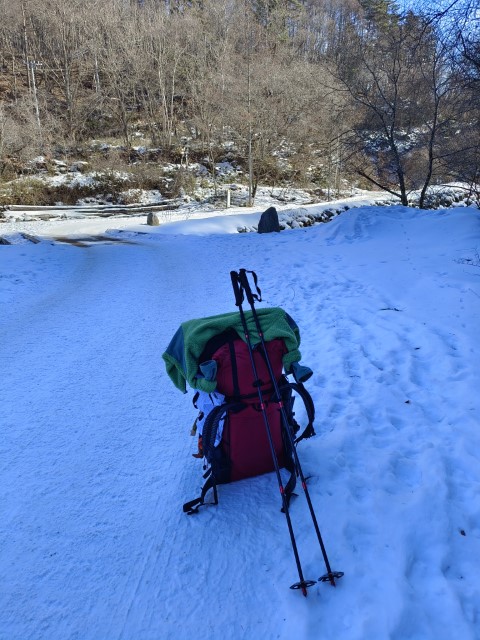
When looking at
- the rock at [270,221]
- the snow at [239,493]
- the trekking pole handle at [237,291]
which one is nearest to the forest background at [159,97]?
the rock at [270,221]

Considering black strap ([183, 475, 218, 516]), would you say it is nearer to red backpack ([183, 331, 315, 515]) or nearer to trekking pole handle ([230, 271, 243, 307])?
red backpack ([183, 331, 315, 515])

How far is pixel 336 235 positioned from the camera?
1268 centimetres

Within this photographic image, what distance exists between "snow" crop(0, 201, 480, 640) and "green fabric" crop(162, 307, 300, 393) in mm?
831

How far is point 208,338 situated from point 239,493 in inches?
41.1

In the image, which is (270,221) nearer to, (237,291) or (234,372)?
(237,291)

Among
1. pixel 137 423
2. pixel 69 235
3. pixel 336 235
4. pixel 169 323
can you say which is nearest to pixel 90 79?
pixel 69 235

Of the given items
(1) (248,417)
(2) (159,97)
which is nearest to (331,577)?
(1) (248,417)

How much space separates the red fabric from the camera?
8.11 feet

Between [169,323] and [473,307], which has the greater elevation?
[473,307]

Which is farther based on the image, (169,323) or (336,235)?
(336,235)

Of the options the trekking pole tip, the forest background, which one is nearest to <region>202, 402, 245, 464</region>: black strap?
the trekking pole tip

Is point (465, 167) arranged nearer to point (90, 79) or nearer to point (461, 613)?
point (461, 613)

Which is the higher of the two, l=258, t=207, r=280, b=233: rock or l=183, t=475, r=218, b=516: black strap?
l=258, t=207, r=280, b=233: rock

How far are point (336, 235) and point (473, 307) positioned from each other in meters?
7.51
